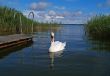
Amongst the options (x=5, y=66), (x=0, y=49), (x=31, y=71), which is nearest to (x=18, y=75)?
(x=31, y=71)

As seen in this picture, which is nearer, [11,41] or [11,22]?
[11,41]

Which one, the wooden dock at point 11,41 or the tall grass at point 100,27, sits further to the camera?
the tall grass at point 100,27

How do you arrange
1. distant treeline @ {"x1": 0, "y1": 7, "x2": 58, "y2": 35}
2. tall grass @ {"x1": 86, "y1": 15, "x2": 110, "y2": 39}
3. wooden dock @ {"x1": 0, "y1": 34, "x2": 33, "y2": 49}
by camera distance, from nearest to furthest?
wooden dock @ {"x1": 0, "y1": 34, "x2": 33, "y2": 49}, tall grass @ {"x1": 86, "y1": 15, "x2": 110, "y2": 39}, distant treeline @ {"x1": 0, "y1": 7, "x2": 58, "y2": 35}

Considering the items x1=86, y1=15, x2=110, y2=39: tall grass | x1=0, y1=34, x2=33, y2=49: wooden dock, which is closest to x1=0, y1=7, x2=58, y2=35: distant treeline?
x1=86, y1=15, x2=110, y2=39: tall grass

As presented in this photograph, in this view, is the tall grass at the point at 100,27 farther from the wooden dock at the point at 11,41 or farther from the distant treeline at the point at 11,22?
the distant treeline at the point at 11,22

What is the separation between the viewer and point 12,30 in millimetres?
45812

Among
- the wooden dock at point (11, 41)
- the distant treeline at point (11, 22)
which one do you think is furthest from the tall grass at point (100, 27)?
the distant treeline at point (11, 22)

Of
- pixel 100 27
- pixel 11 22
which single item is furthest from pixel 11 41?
pixel 11 22

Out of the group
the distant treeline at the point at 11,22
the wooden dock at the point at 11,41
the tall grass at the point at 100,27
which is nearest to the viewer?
the wooden dock at the point at 11,41

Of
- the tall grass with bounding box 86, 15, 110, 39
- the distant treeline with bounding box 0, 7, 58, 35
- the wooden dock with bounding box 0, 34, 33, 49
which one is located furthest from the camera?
the distant treeline with bounding box 0, 7, 58, 35

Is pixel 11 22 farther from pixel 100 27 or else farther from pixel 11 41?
pixel 11 41

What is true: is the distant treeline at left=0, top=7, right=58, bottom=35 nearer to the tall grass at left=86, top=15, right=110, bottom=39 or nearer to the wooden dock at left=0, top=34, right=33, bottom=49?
the tall grass at left=86, top=15, right=110, bottom=39

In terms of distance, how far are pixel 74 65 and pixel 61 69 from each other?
146 cm

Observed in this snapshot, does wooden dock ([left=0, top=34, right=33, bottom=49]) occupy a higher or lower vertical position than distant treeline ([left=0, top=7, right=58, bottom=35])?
lower
